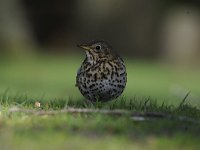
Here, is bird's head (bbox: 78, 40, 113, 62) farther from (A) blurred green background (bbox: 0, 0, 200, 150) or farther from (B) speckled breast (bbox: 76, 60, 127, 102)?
(A) blurred green background (bbox: 0, 0, 200, 150)

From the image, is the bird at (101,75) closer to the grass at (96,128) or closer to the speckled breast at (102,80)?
the speckled breast at (102,80)

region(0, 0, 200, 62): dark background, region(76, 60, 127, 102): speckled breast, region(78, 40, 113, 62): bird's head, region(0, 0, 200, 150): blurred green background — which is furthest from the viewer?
region(0, 0, 200, 62): dark background

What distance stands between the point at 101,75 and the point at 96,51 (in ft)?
1.62

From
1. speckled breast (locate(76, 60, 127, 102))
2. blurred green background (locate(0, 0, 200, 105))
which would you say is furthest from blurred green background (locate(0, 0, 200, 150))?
speckled breast (locate(76, 60, 127, 102))

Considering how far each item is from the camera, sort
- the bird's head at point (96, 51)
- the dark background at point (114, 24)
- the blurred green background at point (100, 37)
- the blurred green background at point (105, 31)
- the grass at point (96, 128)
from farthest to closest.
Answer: the dark background at point (114, 24)
the blurred green background at point (105, 31)
the blurred green background at point (100, 37)
the bird's head at point (96, 51)
the grass at point (96, 128)

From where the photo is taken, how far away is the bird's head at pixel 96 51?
9484mm

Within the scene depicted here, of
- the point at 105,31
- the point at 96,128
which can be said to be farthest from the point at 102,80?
the point at 105,31

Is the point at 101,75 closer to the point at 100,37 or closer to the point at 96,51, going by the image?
the point at 96,51

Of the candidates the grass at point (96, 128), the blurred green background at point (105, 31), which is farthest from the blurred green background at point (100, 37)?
the grass at point (96, 128)

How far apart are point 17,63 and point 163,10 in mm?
7564

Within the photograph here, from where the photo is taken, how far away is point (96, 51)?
9.54m

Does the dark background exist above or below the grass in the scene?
above

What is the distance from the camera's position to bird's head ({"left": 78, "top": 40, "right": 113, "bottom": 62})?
9484mm

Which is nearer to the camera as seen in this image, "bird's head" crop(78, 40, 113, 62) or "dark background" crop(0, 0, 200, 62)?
"bird's head" crop(78, 40, 113, 62)
